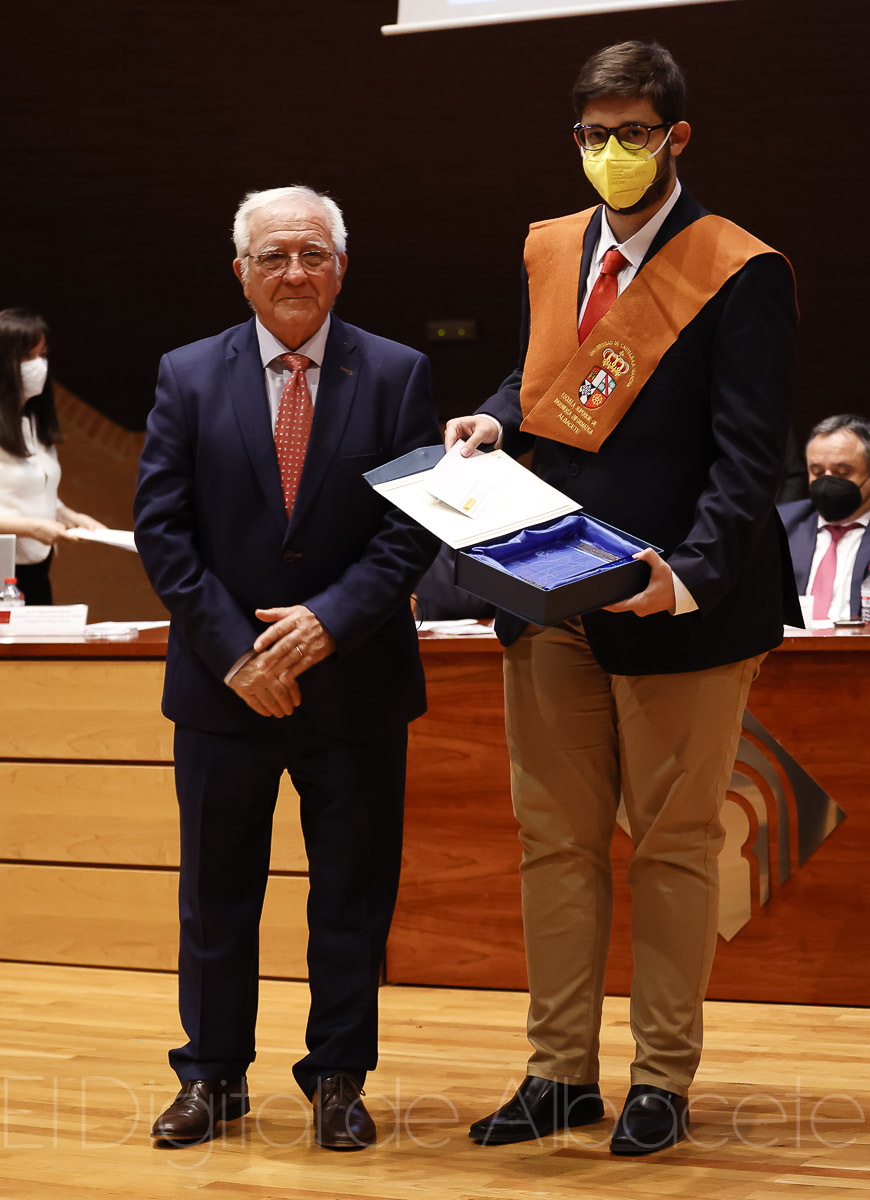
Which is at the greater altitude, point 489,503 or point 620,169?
point 620,169

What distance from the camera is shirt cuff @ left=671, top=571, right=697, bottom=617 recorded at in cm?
192

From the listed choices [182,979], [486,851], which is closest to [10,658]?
[486,851]

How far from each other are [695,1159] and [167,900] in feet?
5.63

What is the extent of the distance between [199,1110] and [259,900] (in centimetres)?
33

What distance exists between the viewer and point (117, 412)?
7738 mm

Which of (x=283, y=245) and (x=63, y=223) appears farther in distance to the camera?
(x=63, y=223)

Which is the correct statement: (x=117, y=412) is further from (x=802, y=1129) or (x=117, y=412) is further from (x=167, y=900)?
(x=802, y=1129)

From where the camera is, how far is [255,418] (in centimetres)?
219

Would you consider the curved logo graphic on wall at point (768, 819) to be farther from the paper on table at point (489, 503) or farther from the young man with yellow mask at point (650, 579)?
the paper on table at point (489, 503)

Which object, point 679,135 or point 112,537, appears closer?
point 679,135

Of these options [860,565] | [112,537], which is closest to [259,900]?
[112,537]

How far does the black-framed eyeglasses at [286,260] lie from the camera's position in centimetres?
215

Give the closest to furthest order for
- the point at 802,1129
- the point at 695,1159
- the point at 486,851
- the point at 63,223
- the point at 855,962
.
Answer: the point at 695,1159 < the point at 802,1129 < the point at 855,962 < the point at 486,851 < the point at 63,223

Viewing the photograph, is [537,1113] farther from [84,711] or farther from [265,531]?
[84,711]
